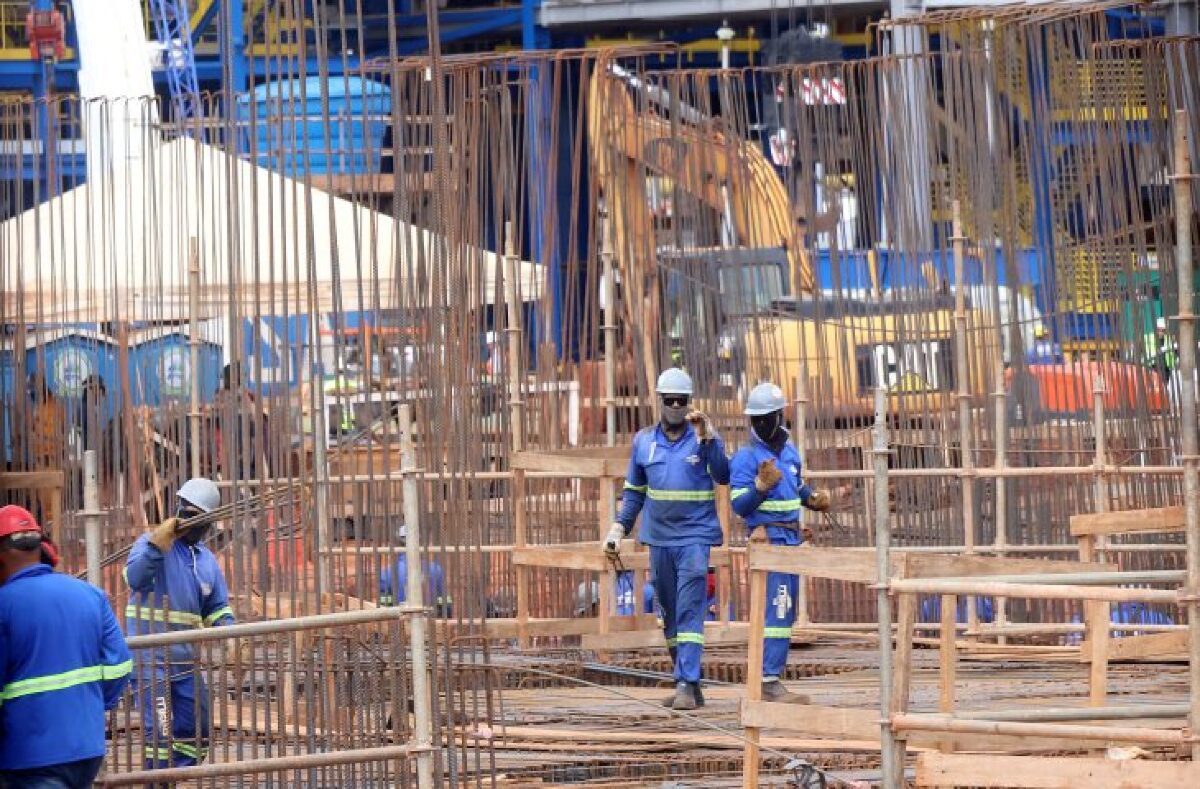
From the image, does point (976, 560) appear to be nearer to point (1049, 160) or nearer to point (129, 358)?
point (1049, 160)

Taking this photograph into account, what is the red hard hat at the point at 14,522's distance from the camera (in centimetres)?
777

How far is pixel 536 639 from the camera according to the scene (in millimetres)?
14289

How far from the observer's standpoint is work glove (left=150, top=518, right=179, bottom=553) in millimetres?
9578

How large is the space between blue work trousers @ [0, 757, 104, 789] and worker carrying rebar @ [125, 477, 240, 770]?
3.37 feet

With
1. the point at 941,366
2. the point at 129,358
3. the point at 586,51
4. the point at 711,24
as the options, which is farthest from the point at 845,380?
the point at 711,24

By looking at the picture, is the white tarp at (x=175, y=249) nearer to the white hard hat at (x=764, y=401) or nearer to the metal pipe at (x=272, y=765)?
the white hard hat at (x=764, y=401)

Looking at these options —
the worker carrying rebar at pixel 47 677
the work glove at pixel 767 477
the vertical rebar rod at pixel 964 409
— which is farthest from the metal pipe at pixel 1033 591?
the vertical rebar rod at pixel 964 409

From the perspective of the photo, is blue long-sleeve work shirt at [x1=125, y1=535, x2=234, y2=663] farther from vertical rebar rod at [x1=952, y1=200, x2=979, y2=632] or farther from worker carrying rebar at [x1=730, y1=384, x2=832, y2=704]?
vertical rebar rod at [x1=952, y1=200, x2=979, y2=632]

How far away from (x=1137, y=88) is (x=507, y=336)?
4.73 metres

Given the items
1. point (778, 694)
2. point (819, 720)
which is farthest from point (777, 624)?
point (819, 720)

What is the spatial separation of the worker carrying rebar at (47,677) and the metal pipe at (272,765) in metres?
0.24

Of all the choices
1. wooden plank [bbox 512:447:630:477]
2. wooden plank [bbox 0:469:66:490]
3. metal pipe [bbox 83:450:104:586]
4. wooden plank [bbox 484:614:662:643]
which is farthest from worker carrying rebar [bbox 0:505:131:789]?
wooden plank [bbox 512:447:630:477]

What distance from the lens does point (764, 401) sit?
11953 millimetres

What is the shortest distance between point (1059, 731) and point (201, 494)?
424cm
